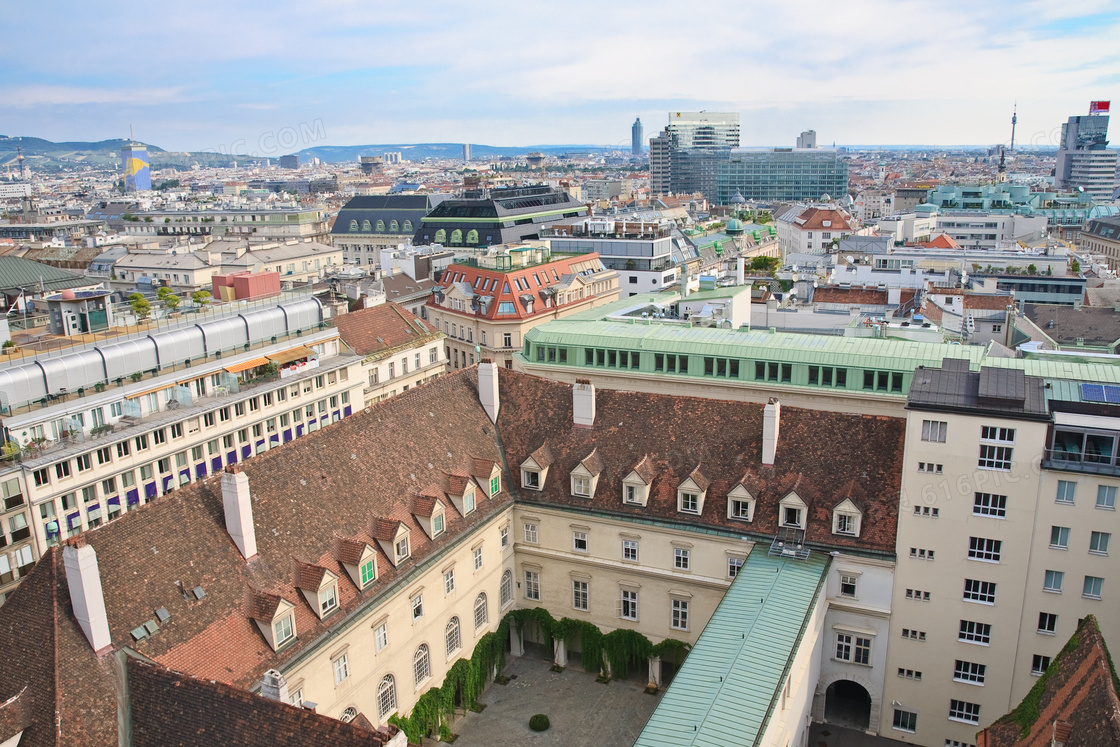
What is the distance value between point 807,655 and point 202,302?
70.7 metres

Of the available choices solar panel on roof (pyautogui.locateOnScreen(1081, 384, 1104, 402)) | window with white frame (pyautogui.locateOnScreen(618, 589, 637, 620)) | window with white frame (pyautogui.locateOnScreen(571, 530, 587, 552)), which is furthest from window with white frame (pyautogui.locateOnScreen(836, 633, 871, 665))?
solar panel on roof (pyautogui.locateOnScreen(1081, 384, 1104, 402))

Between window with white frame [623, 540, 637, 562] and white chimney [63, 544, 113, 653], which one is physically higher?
white chimney [63, 544, 113, 653]

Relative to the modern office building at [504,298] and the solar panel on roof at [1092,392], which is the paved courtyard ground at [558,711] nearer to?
the solar panel on roof at [1092,392]

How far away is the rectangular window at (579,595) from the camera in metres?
61.2

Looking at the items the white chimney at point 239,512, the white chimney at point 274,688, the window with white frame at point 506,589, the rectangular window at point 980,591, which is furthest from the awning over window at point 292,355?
the rectangular window at point 980,591

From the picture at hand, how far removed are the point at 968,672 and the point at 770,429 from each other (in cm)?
1902

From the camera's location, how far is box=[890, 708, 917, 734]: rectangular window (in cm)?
5528

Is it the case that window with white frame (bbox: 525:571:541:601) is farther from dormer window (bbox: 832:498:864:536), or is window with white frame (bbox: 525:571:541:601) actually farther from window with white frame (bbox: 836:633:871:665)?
dormer window (bbox: 832:498:864:536)

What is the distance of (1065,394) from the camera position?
167ft

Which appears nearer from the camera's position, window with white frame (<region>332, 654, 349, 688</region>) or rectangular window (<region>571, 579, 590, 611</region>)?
window with white frame (<region>332, 654, 349, 688</region>)

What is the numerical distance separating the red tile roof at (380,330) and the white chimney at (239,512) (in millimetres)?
53500

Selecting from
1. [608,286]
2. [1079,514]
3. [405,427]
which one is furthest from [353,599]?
[608,286]

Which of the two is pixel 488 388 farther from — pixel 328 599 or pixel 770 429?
pixel 328 599

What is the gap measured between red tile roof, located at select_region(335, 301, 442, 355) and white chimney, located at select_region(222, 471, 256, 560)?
53.5 metres
